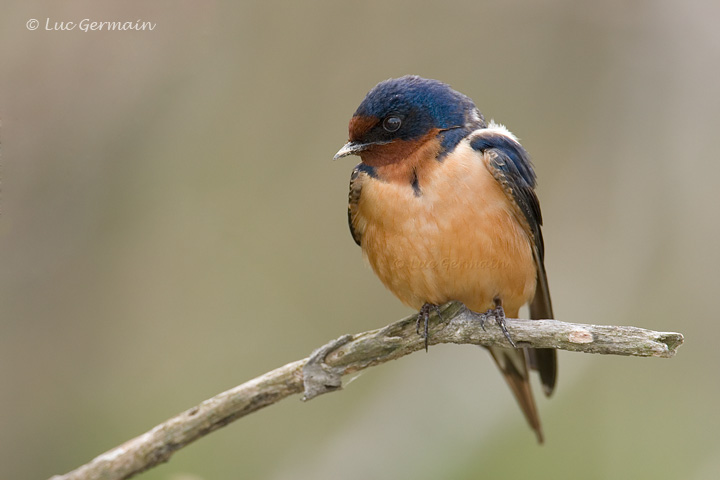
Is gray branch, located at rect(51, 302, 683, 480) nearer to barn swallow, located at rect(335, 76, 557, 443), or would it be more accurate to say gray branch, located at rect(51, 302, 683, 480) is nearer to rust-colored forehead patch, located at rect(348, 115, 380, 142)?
barn swallow, located at rect(335, 76, 557, 443)

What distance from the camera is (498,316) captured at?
4062 millimetres

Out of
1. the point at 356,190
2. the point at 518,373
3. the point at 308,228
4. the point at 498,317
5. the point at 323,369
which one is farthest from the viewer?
the point at 308,228

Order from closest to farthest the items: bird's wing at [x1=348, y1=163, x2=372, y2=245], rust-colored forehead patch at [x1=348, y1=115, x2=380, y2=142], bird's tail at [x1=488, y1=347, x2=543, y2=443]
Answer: rust-colored forehead patch at [x1=348, y1=115, x2=380, y2=142] → bird's wing at [x1=348, y1=163, x2=372, y2=245] → bird's tail at [x1=488, y1=347, x2=543, y2=443]

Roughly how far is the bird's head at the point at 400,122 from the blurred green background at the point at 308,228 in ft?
5.83

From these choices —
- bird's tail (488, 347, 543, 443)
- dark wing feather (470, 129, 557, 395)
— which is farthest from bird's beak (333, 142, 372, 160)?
bird's tail (488, 347, 543, 443)

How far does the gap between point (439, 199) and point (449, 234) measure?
18 cm

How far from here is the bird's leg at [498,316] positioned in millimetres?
3697

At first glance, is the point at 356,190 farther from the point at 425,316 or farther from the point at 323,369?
the point at 323,369

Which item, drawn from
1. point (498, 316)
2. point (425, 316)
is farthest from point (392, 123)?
point (498, 316)

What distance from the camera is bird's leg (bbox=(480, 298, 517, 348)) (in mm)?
3697

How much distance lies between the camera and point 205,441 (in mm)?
6781

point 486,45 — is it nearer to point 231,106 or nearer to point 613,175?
point 613,175

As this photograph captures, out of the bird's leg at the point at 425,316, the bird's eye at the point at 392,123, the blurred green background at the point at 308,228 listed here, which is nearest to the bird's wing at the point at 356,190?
the bird's eye at the point at 392,123

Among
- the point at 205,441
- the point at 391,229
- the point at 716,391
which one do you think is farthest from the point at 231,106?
the point at 716,391
